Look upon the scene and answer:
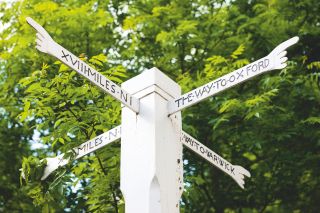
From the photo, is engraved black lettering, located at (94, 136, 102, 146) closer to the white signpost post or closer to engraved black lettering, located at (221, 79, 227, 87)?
the white signpost post

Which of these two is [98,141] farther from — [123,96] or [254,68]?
[254,68]

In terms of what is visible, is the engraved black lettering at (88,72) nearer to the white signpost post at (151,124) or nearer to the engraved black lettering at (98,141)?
the white signpost post at (151,124)

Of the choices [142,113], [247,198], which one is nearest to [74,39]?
[247,198]

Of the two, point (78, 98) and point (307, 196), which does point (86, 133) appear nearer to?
point (78, 98)

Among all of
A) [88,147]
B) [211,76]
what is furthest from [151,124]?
[211,76]

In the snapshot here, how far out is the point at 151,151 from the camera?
3.35m

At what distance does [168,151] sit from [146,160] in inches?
5.6

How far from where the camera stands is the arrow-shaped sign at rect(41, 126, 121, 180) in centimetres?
370

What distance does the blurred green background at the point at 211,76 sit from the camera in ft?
24.0

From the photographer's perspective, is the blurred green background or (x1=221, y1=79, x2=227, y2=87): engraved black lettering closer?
(x1=221, y1=79, x2=227, y2=87): engraved black lettering

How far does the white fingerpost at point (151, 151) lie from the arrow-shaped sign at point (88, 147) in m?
0.15

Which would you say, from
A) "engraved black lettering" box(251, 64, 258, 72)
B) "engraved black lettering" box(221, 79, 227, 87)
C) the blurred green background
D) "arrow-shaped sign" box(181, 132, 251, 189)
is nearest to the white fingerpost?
"arrow-shaped sign" box(181, 132, 251, 189)

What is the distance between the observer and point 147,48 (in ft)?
29.0

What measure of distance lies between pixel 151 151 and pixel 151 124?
0.15m
